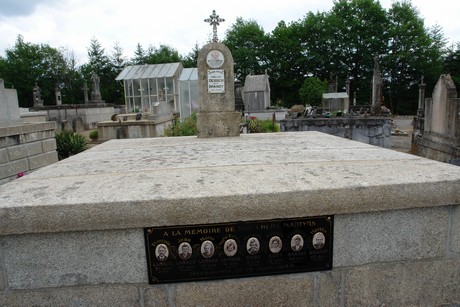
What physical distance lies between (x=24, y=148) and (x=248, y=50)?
121 feet

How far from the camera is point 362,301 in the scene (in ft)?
6.26

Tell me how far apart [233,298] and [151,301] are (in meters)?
0.46

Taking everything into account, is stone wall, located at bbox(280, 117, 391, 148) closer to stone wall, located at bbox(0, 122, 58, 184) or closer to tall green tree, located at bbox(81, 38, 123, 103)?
stone wall, located at bbox(0, 122, 58, 184)

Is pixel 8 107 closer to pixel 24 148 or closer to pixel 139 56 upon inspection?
pixel 24 148

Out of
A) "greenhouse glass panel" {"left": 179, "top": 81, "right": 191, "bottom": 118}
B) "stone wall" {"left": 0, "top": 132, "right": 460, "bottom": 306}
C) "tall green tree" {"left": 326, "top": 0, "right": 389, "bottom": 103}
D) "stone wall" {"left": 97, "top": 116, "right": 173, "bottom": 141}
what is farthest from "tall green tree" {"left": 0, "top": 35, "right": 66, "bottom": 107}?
"stone wall" {"left": 0, "top": 132, "right": 460, "bottom": 306}

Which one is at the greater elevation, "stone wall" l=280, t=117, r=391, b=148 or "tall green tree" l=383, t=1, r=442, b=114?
"tall green tree" l=383, t=1, r=442, b=114

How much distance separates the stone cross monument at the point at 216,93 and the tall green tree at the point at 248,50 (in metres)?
34.8

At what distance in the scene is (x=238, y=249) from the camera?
1.79 m

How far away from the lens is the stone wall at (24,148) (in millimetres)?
5879

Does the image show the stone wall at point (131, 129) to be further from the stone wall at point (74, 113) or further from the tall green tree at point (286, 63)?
the tall green tree at point (286, 63)

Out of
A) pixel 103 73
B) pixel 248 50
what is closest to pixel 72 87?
pixel 103 73

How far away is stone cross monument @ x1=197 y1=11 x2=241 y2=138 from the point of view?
5234 millimetres

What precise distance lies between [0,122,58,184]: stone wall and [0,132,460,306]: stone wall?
4.73m

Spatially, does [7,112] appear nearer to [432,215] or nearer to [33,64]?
[432,215]
